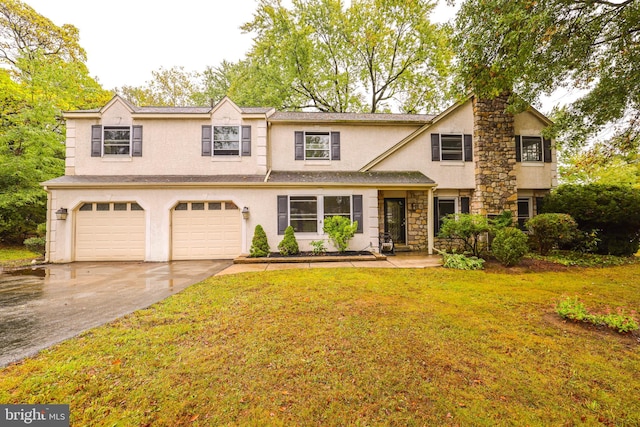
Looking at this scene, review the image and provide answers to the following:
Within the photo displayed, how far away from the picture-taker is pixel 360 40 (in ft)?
61.3

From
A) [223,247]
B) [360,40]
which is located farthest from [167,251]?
[360,40]

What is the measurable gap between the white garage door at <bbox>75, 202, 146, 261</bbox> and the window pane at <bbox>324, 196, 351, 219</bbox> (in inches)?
284

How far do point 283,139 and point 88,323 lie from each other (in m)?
9.31

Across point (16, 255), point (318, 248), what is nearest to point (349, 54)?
point (318, 248)

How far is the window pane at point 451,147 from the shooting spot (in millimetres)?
11164

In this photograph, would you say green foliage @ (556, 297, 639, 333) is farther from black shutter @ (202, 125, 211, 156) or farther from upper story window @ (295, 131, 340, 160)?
black shutter @ (202, 125, 211, 156)

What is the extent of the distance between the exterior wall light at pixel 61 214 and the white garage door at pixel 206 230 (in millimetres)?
3740

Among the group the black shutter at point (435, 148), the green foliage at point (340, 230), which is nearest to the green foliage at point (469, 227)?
the green foliage at point (340, 230)

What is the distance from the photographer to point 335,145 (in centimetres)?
1148

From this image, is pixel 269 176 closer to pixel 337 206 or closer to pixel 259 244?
pixel 259 244

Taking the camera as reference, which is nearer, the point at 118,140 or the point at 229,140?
the point at 118,140

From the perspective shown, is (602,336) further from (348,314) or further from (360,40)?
(360,40)

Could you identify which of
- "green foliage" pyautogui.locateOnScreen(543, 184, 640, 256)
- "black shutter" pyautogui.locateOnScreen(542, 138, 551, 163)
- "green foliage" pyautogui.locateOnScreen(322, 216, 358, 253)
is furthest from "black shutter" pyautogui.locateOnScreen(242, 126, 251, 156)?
"black shutter" pyautogui.locateOnScreen(542, 138, 551, 163)

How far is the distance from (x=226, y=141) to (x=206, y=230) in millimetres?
3892
